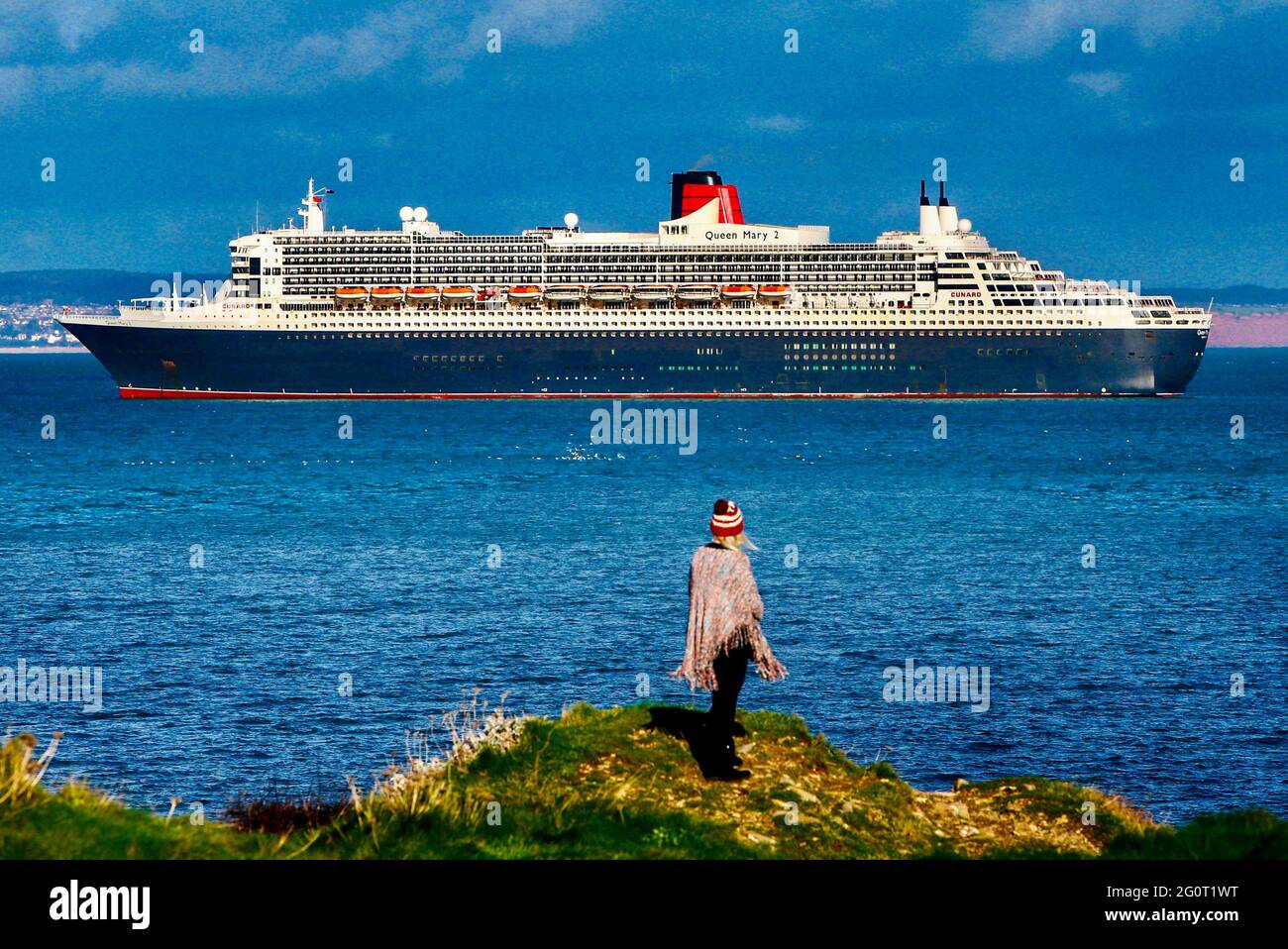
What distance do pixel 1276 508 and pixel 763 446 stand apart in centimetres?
2346

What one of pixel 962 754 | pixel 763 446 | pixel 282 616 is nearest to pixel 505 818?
pixel 962 754

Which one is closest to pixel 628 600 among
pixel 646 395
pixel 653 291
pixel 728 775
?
pixel 728 775

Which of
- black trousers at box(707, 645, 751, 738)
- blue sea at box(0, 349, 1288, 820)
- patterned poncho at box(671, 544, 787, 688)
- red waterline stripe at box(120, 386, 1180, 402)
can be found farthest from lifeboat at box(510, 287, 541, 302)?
patterned poncho at box(671, 544, 787, 688)

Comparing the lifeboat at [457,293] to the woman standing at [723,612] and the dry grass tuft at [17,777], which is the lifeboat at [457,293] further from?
the dry grass tuft at [17,777]

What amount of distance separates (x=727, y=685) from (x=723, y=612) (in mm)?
A: 634

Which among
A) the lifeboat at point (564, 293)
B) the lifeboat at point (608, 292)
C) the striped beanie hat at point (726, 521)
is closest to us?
the striped beanie hat at point (726, 521)

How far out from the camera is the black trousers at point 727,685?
39.2 ft

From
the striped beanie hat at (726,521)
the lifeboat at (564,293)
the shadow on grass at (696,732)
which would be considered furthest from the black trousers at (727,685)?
the lifeboat at (564,293)

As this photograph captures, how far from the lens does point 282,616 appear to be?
2814cm

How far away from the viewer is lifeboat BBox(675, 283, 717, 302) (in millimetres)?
96688

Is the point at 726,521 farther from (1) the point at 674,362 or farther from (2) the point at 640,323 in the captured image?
(2) the point at 640,323

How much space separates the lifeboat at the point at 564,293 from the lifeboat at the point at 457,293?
14.6 ft
